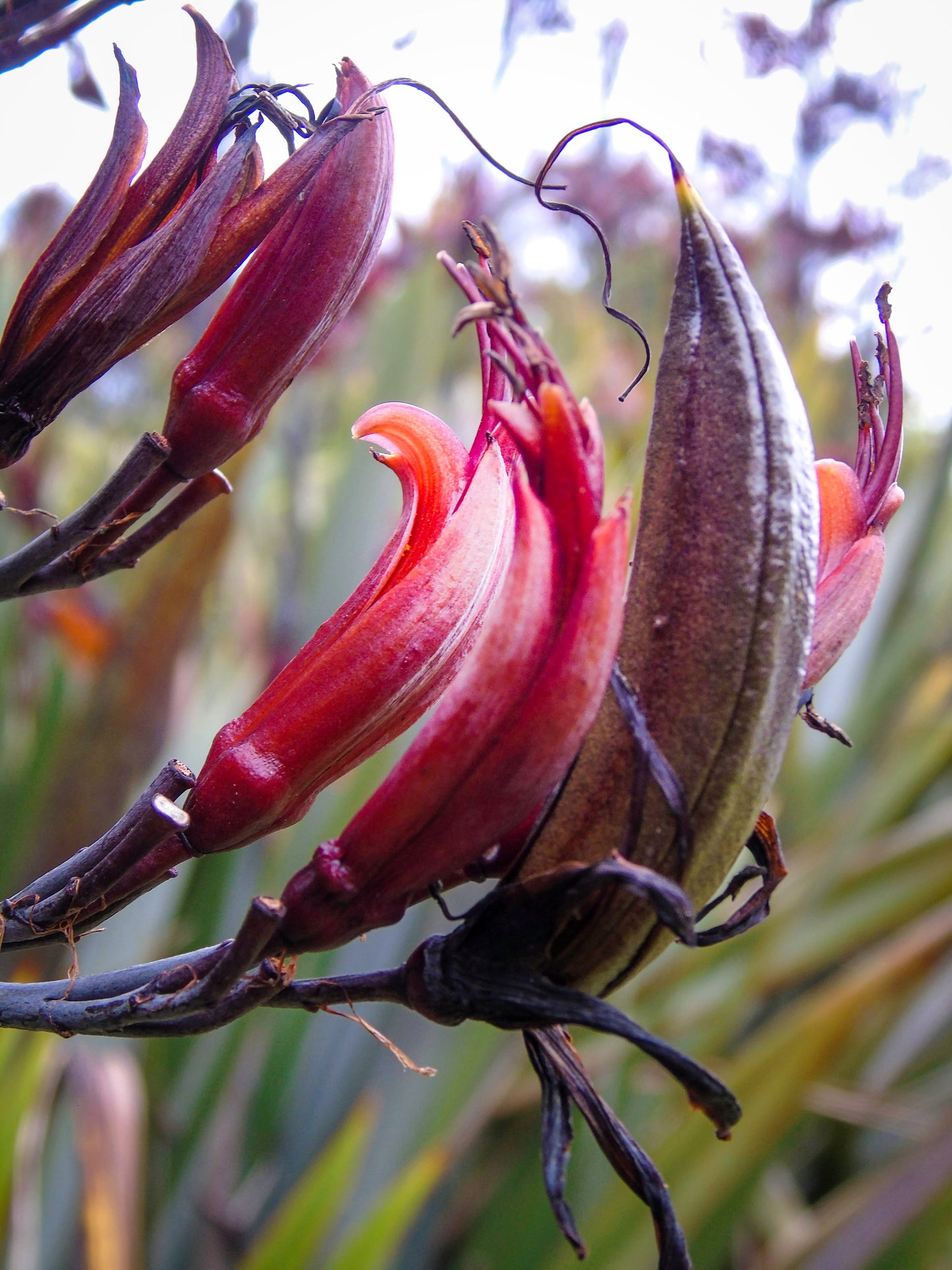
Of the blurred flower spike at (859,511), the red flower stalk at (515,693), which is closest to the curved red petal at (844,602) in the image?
the blurred flower spike at (859,511)

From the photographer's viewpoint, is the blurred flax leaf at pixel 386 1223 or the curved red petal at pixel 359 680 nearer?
the curved red petal at pixel 359 680

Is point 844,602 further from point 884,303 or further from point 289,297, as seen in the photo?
point 289,297

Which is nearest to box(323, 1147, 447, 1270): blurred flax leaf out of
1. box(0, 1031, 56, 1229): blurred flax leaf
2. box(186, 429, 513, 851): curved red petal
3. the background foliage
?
the background foliage

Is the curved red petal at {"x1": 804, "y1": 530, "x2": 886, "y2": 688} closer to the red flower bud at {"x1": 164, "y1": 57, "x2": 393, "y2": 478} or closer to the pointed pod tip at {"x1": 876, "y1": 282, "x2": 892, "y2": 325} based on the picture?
the pointed pod tip at {"x1": 876, "y1": 282, "x2": 892, "y2": 325}

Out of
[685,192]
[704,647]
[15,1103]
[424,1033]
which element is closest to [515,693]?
[704,647]

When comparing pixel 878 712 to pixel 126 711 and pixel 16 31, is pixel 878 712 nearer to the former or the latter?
pixel 126 711

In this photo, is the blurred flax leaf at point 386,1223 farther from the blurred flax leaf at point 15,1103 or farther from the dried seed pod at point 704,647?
the dried seed pod at point 704,647
